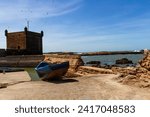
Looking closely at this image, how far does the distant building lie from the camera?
54.1 metres

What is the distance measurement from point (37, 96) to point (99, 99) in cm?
303

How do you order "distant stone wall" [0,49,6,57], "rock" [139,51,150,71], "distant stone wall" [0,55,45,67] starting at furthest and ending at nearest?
"distant stone wall" [0,49,6,57] < "distant stone wall" [0,55,45,67] < "rock" [139,51,150,71]

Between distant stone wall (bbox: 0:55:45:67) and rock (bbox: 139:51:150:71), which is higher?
rock (bbox: 139:51:150:71)

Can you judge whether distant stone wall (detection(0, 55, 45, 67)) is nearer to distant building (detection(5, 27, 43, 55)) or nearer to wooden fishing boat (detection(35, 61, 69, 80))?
distant building (detection(5, 27, 43, 55))

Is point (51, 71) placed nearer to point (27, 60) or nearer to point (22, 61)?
point (27, 60)

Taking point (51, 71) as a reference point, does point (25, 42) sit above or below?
above

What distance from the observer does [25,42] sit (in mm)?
A: 54062

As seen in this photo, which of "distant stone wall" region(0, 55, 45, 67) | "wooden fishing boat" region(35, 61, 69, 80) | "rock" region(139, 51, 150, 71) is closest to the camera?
"rock" region(139, 51, 150, 71)

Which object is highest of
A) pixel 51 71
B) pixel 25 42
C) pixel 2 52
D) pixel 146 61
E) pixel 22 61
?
pixel 25 42

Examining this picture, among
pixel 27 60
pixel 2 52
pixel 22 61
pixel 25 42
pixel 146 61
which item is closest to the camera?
pixel 146 61

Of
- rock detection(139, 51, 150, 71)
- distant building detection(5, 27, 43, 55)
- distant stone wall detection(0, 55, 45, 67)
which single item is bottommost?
distant stone wall detection(0, 55, 45, 67)

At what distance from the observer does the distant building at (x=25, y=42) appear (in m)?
54.1

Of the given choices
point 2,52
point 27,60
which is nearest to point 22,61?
point 27,60

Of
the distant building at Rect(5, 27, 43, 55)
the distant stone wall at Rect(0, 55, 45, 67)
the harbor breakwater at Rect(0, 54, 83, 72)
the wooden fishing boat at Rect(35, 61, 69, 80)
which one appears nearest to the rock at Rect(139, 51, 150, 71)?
the wooden fishing boat at Rect(35, 61, 69, 80)
